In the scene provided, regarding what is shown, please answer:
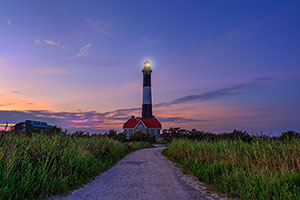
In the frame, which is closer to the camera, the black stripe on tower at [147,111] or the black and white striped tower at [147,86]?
the black and white striped tower at [147,86]

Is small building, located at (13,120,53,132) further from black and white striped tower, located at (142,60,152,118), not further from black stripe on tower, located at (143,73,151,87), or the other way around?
black stripe on tower, located at (143,73,151,87)

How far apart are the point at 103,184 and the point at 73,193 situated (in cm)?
135

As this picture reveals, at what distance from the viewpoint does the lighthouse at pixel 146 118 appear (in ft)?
169

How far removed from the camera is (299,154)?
749cm

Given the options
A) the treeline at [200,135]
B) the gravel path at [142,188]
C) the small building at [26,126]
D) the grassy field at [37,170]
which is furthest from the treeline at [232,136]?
the small building at [26,126]

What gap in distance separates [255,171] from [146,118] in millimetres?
46595

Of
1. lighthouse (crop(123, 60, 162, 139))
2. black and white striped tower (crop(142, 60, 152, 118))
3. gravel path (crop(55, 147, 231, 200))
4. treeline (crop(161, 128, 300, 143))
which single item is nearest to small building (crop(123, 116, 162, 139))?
lighthouse (crop(123, 60, 162, 139))

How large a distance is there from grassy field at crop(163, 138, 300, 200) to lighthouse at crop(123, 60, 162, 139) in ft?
131

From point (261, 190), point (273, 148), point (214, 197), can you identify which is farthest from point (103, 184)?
point (273, 148)

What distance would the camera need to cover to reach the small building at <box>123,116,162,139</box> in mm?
51775

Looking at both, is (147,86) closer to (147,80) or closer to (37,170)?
(147,80)

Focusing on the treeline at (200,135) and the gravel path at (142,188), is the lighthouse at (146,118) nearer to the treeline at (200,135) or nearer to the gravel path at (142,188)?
the treeline at (200,135)

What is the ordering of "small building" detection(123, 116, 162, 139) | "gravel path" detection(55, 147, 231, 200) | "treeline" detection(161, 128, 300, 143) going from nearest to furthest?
1. "gravel path" detection(55, 147, 231, 200)
2. "treeline" detection(161, 128, 300, 143)
3. "small building" detection(123, 116, 162, 139)

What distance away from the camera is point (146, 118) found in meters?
53.4
